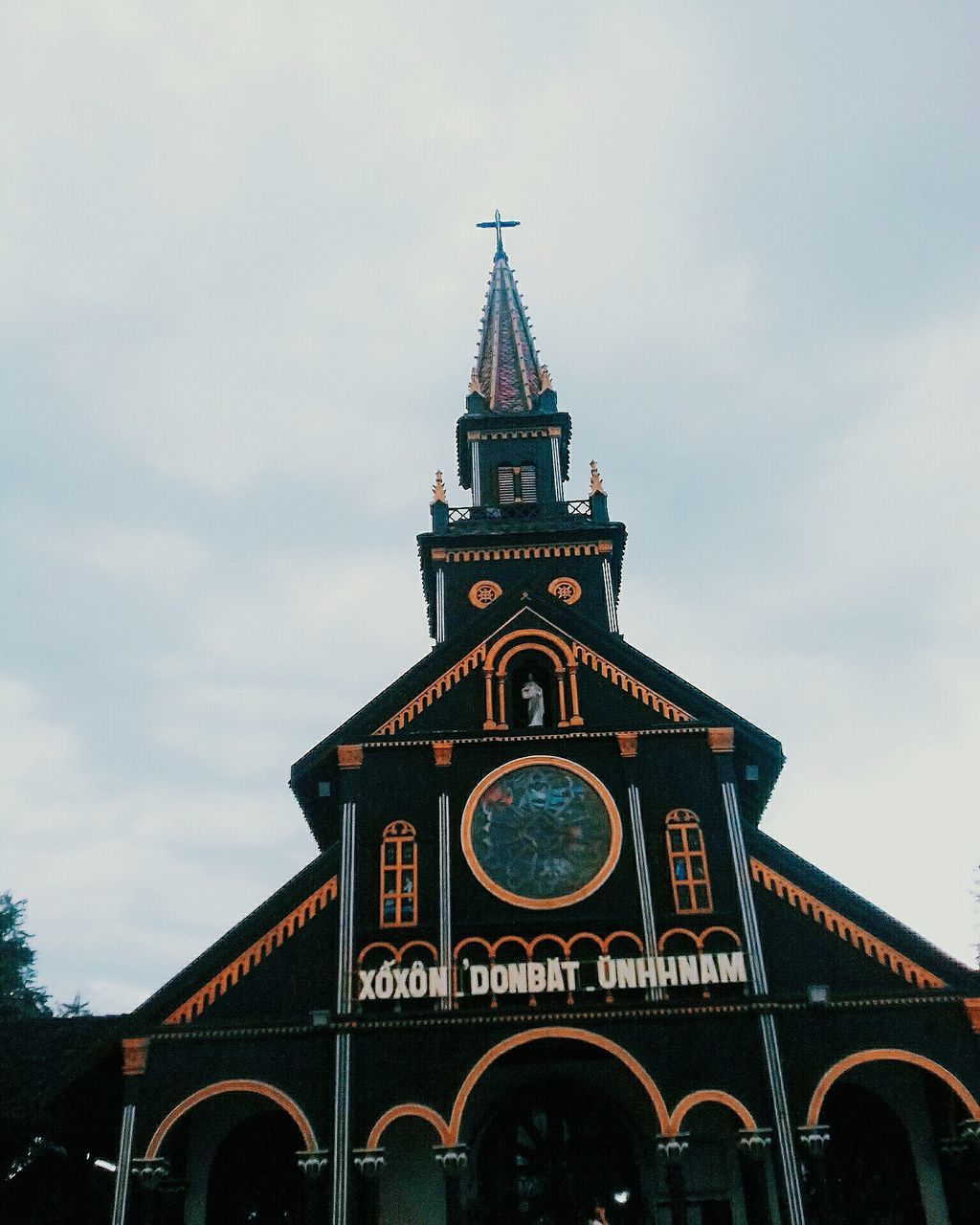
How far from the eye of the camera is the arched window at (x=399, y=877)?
2445cm

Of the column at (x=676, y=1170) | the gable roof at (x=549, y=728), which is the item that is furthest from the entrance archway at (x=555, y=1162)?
the gable roof at (x=549, y=728)

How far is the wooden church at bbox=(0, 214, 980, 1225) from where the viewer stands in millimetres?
22266

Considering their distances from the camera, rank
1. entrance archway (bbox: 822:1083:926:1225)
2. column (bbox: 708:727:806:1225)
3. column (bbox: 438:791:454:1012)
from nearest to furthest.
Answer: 1. column (bbox: 708:727:806:1225)
2. entrance archway (bbox: 822:1083:926:1225)
3. column (bbox: 438:791:454:1012)

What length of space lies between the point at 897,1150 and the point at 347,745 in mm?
15261

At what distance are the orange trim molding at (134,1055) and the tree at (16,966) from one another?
1000 inches

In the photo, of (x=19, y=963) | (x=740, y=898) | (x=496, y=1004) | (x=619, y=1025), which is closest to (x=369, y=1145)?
(x=496, y=1004)

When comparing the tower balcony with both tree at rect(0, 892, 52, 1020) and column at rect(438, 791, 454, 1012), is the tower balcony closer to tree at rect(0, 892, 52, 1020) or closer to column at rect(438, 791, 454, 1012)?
column at rect(438, 791, 454, 1012)

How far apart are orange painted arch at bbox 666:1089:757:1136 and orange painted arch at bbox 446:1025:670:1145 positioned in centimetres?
16

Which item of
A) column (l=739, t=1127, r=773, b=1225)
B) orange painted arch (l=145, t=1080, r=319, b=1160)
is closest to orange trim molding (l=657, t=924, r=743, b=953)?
column (l=739, t=1127, r=773, b=1225)

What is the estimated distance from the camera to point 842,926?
23875mm

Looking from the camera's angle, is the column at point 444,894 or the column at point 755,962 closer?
the column at point 755,962

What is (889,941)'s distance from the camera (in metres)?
23.6

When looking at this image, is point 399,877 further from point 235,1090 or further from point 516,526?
point 516,526

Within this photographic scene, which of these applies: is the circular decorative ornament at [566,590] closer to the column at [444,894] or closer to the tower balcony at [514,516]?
the tower balcony at [514,516]
